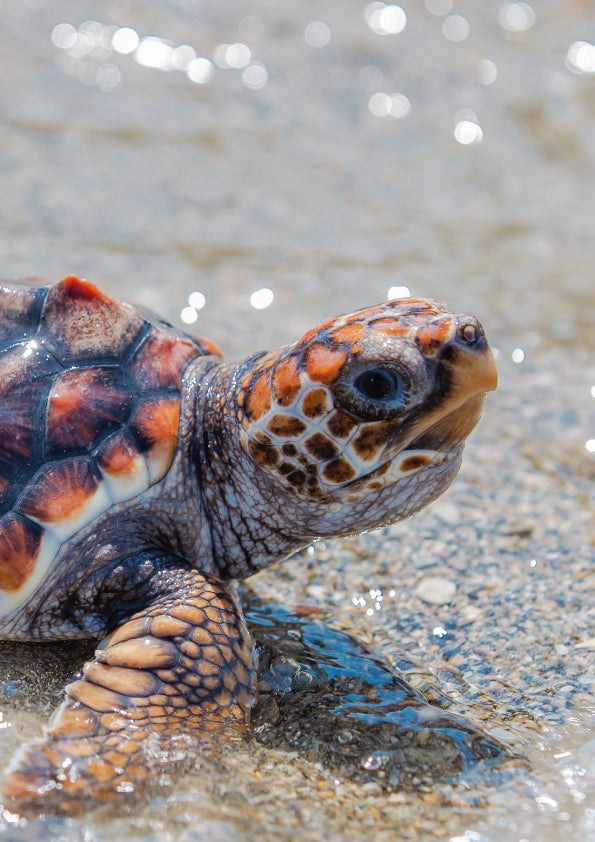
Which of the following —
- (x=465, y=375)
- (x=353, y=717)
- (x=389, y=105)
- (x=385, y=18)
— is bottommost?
(x=353, y=717)

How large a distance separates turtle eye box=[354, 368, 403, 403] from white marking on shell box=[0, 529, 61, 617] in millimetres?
1061

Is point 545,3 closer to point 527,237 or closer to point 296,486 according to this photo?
point 527,237

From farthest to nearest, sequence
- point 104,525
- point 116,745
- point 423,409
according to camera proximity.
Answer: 1. point 104,525
2. point 423,409
3. point 116,745

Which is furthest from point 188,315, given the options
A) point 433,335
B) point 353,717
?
point 353,717

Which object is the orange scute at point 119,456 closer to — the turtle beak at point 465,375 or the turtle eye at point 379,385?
the turtle eye at point 379,385

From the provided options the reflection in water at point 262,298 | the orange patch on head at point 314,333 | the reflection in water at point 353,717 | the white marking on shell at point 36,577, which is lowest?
the reflection in water at point 353,717

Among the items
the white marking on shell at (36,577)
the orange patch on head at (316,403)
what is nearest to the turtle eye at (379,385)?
the orange patch on head at (316,403)

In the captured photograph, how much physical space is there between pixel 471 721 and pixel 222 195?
4.72 m

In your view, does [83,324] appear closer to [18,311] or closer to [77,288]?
[77,288]

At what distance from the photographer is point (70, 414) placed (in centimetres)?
286

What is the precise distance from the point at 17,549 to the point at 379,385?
122cm

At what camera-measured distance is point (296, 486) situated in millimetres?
2916

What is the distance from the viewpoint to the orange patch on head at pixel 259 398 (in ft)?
9.43

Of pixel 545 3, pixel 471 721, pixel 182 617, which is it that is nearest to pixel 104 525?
pixel 182 617
